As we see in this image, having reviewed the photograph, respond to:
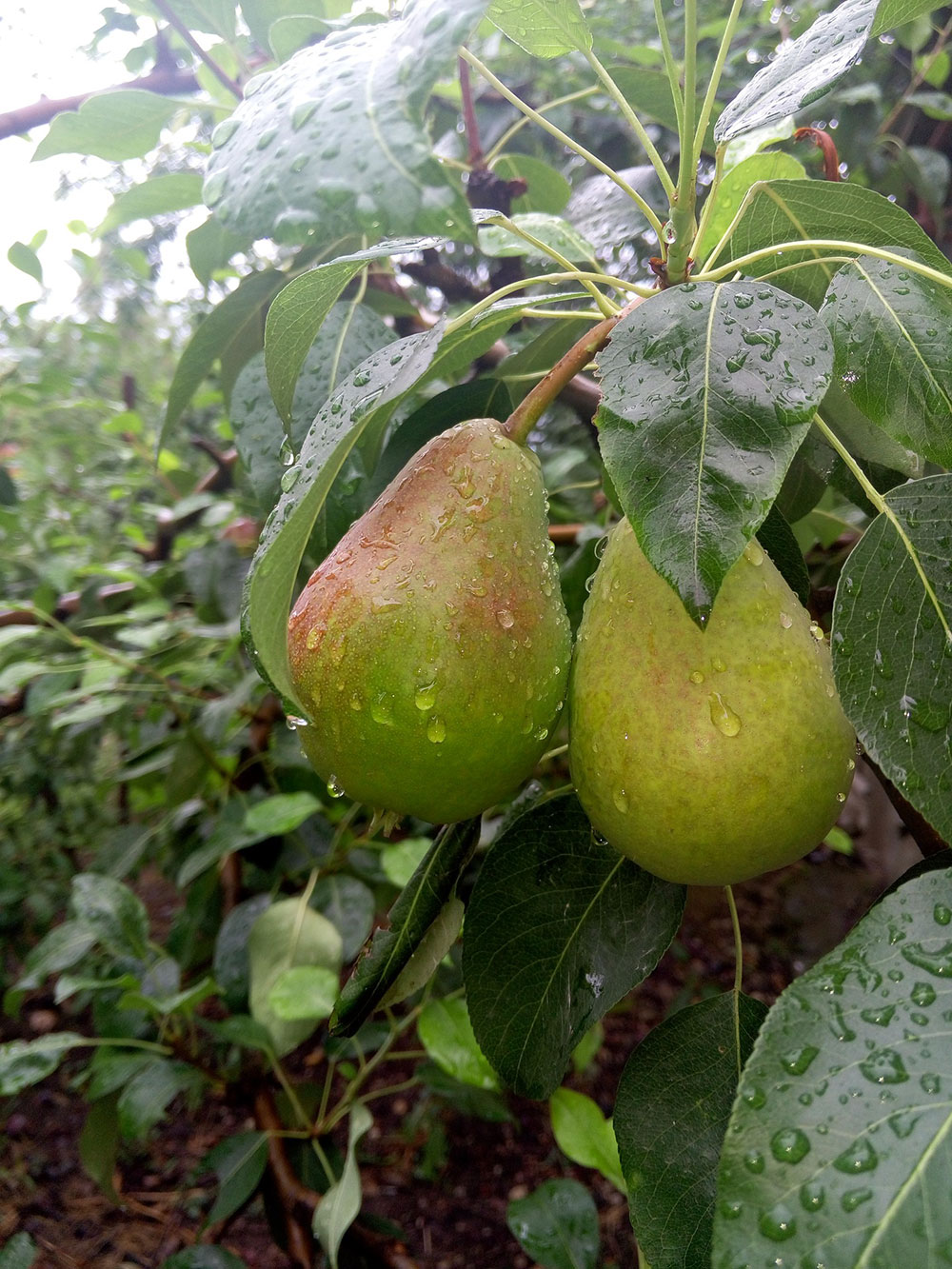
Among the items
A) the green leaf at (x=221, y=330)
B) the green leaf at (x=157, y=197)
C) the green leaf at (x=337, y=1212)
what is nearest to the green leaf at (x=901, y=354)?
the green leaf at (x=221, y=330)

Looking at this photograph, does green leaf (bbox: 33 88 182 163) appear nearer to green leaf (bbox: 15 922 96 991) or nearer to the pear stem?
the pear stem

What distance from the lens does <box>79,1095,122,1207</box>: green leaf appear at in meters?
1.16

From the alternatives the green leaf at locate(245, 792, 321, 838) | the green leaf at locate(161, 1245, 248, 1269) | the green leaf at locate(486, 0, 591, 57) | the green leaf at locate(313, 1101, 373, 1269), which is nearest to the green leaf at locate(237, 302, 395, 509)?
the green leaf at locate(486, 0, 591, 57)

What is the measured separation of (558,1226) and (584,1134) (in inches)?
5.3

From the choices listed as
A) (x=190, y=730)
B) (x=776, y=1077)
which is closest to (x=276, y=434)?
(x=776, y=1077)

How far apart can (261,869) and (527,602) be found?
1036mm

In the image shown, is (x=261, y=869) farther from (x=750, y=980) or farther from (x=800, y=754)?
(x=750, y=980)

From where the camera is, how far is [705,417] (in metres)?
0.36

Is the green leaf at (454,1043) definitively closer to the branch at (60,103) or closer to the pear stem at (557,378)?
the pear stem at (557,378)

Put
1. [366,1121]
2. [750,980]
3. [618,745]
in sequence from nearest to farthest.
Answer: [618,745] < [366,1121] < [750,980]

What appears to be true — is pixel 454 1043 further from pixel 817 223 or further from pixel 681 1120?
pixel 817 223

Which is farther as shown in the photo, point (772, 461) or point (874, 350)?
point (874, 350)

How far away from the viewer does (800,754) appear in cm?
42

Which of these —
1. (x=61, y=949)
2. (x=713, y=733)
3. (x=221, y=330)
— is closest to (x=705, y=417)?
(x=713, y=733)
